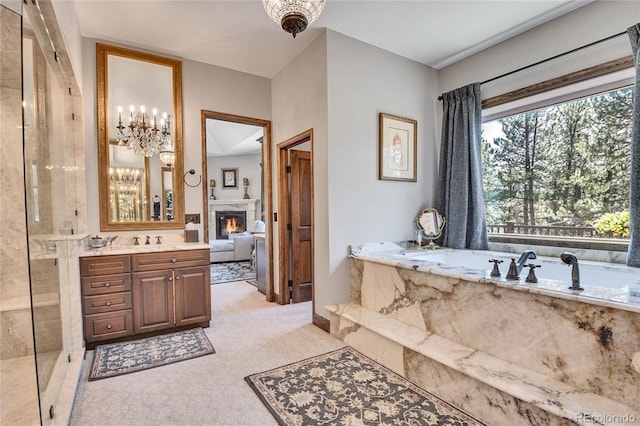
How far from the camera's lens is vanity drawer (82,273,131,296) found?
8.89ft

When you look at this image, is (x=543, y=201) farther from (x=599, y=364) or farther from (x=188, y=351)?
(x=188, y=351)

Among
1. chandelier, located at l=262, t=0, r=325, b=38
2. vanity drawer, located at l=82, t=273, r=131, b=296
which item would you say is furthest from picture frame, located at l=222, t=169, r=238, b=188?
chandelier, located at l=262, t=0, r=325, b=38

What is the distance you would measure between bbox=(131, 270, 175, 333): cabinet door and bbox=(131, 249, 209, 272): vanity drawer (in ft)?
0.19

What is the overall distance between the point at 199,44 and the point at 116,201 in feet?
6.23

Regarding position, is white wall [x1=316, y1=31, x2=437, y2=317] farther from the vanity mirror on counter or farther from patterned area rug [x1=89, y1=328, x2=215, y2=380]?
patterned area rug [x1=89, y1=328, x2=215, y2=380]

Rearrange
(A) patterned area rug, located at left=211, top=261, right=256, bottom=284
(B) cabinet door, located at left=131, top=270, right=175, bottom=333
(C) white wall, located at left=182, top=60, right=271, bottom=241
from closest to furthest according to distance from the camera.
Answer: (B) cabinet door, located at left=131, top=270, right=175, bottom=333
(C) white wall, located at left=182, top=60, right=271, bottom=241
(A) patterned area rug, located at left=211, top=261, right=256, bottom=284

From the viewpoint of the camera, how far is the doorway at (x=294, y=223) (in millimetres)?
3951

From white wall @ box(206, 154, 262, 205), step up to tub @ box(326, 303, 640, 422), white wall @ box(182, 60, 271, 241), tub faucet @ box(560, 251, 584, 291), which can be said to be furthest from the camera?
white wall @ box(206, 154, 262, 205)

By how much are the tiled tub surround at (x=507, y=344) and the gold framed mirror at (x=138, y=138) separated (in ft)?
8.20

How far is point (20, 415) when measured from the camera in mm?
1562

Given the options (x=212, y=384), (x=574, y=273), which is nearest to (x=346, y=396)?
(x=212, y=384)

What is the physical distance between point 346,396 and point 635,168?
2.68 m

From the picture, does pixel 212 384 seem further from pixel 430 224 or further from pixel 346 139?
pixel 430 224

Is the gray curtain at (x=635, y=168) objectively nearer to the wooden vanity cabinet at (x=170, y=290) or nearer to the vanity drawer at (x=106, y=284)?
the wooden vanity cabinet at (x=170, y=290)
